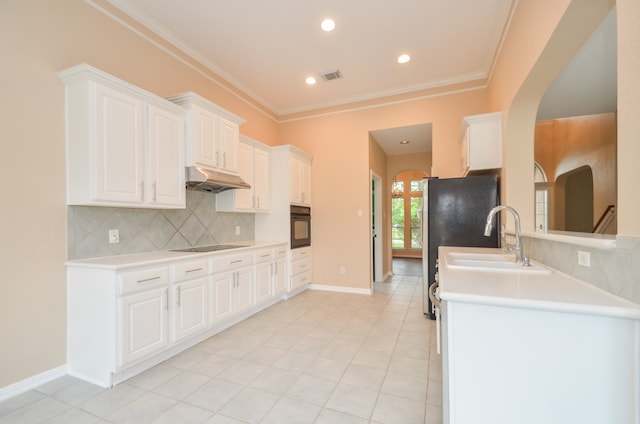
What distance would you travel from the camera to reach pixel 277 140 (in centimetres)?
520

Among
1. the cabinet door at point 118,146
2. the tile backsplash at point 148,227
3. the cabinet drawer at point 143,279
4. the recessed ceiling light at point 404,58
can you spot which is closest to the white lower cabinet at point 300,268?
the tile backsplash at point 148,227

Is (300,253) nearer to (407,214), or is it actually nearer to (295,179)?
(295,179)

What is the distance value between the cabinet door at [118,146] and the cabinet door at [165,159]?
0.08 m

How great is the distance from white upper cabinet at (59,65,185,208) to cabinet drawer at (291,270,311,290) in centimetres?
227

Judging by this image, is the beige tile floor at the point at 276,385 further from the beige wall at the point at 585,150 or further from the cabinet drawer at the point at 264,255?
the beige wall at the point at 585,150

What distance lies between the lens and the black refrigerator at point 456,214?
311cm

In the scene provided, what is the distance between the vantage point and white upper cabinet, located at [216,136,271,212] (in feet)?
11.9

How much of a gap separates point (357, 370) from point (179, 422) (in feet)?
4.21

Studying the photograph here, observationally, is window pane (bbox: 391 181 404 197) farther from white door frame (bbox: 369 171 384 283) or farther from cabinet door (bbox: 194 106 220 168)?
cabinet door (bbox: 194 106 220 168)

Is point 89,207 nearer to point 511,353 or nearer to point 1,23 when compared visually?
point 1,23

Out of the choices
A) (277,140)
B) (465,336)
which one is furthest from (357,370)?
(277,140)

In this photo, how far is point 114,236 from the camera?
2475 millimetres

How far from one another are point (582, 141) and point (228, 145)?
6.24 meters

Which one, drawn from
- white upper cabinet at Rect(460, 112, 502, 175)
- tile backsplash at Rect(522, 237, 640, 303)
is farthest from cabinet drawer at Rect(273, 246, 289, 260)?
tile backsplash at Rect(522, 237, 640, 303)
